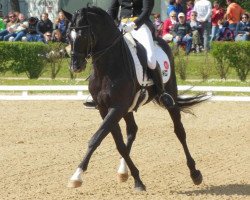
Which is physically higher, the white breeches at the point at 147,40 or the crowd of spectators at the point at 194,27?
the white breeches at the point at 147,40

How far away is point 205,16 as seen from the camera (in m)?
27.0

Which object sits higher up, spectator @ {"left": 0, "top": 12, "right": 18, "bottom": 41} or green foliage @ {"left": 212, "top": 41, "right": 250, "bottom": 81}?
green foliage @ {"left": 212, "top": 41, "right": 250, "bottom": 81}

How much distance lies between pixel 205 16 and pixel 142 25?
17444mm

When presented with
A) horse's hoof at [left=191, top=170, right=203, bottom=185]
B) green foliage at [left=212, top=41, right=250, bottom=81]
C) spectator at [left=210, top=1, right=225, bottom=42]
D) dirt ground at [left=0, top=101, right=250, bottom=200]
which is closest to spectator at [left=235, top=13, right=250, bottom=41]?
spectator at [left=210, top=1, right=225, bottom=42]

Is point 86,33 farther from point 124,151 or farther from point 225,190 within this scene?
point 225,190

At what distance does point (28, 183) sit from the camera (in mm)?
9398

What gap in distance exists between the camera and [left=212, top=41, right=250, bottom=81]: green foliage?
70.0 ft

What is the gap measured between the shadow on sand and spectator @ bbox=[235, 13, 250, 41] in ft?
57.4

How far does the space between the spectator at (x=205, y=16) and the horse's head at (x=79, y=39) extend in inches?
720

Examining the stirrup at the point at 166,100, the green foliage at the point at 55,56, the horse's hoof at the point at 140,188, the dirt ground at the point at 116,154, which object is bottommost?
the green foliage at the point at 55,56

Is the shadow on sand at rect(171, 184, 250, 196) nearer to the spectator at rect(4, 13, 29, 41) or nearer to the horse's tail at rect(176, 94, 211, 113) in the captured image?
the horse's tail at rect(176, 94, 211, 113)

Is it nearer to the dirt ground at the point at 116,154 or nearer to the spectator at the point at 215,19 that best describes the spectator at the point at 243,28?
the spectator at the point at 215,19

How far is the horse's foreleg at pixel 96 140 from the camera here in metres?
8.45

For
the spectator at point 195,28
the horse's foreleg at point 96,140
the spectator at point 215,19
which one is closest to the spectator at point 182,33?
the spectator at point 195,28
